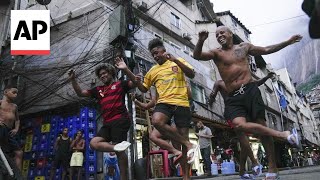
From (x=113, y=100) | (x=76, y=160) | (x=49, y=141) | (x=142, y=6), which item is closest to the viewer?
(x=113, y=100)

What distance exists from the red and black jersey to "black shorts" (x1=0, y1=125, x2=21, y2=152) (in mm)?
2254

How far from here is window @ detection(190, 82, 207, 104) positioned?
62.9ft

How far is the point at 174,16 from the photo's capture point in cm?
2106

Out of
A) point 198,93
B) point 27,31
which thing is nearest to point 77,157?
point 27,31

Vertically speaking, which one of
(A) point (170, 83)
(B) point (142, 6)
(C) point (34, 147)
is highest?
(B) point (142, 6)

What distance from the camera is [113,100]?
4.56 meters

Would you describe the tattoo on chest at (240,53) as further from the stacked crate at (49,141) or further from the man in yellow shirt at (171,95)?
the stacked crate at (49,141)

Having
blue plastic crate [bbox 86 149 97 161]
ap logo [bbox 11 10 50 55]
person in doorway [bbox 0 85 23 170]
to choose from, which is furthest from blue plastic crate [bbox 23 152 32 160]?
person in doorway [bbox 0 85 23 170]

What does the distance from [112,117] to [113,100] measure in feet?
0.77

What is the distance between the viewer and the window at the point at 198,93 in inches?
754

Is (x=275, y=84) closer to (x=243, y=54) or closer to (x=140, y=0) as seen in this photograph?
(x=140, y=0)

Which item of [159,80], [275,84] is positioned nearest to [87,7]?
[159,80]

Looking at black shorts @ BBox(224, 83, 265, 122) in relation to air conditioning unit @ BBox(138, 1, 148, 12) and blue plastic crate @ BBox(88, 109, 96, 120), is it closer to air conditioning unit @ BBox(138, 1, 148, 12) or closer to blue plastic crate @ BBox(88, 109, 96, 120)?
blue plastic crate @ BBox(88, 109, 96, 120)

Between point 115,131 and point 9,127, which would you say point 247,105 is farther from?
point 9,127
